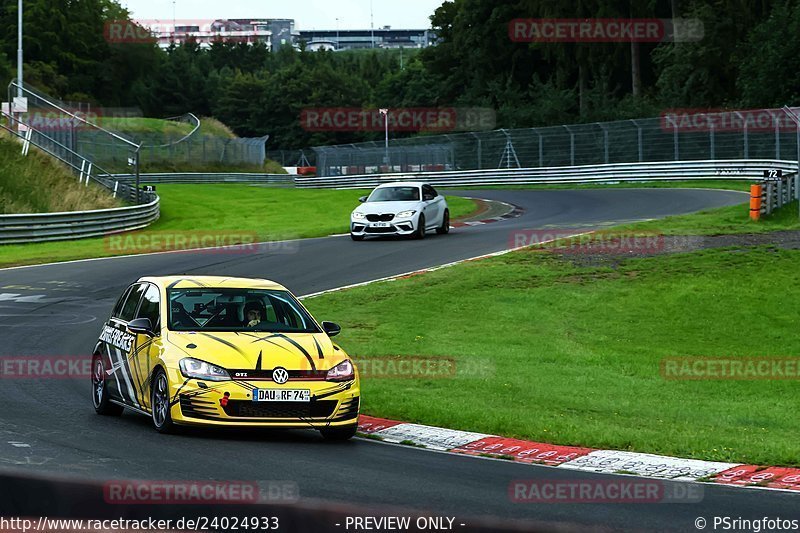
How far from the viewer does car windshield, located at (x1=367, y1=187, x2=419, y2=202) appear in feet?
105

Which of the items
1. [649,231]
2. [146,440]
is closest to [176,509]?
[146,440]

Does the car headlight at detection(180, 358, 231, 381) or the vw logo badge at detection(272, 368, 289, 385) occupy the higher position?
the car headlight at detection(180, 358, 231, 381)

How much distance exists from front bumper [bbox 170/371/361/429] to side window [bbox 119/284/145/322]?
1.94 metres

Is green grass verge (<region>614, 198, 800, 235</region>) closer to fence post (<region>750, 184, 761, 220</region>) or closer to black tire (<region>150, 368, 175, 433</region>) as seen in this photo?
fence post (<region>750, 184, 761, 220</region>)

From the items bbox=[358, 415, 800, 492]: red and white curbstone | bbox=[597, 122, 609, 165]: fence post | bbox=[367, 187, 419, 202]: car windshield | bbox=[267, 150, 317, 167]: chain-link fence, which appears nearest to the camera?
bbox=[358, 415, 800, 492]: red and white curbstone

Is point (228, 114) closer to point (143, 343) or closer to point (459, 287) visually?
point (459, 287)

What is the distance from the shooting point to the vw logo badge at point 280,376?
10.7 metres

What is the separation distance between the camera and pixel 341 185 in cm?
6856

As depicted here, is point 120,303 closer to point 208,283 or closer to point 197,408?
point 208,283

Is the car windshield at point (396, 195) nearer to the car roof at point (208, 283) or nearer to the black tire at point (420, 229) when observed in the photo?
the black tire at point (420, 229)

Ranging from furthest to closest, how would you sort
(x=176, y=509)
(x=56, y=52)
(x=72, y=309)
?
(x=56, y=52), (x=72, y=309), (x=176, y=509)

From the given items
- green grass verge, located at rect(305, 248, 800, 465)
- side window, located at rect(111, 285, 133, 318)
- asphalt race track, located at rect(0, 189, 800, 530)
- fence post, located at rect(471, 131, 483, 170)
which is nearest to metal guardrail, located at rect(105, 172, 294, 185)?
fence post, located at rect(471, 131, 483, 170)

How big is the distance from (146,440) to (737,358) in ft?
34.7

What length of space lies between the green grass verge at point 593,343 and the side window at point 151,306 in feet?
8.36
